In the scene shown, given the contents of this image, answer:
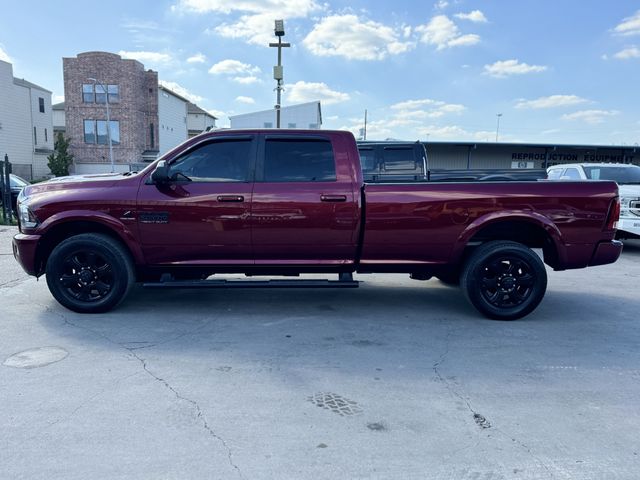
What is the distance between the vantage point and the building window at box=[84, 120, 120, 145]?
131ft

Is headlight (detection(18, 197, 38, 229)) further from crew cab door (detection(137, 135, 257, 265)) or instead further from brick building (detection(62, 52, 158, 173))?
brick building (detection(62, 52, 158, 173))

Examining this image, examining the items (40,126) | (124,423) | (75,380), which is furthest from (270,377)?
(40,126)

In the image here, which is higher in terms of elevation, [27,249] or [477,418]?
[27,249]

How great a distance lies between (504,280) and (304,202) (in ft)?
7.78

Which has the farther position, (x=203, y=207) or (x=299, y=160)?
(x=299, y=160)

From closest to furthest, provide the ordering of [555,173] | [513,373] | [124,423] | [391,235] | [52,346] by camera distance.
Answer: [124,423]
[513,373]
[52,346]
[391,235]
[555,173]

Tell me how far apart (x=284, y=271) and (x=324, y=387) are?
188 cm

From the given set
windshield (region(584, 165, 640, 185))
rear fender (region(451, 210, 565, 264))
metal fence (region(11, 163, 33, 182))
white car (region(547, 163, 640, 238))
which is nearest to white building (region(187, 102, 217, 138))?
metal fence (region(11, 163, 33, 182))

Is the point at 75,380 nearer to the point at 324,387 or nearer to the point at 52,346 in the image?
the point at 52,346

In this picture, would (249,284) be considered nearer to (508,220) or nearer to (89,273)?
(89,273)

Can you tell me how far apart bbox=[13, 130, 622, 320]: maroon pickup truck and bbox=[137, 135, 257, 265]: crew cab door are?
1 centimetres

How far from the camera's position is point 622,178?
10680mm

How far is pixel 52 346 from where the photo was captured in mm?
4238

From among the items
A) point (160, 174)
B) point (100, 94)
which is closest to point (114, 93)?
point (100, 94)
